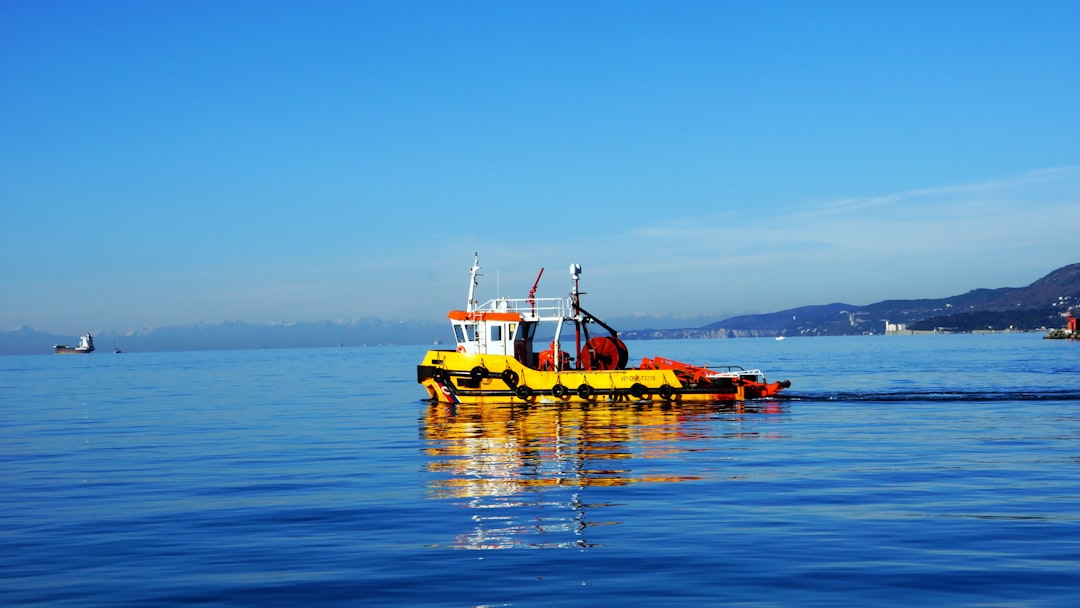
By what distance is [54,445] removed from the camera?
3453 cm

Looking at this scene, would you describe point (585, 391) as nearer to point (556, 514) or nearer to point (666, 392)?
point (666, 392)

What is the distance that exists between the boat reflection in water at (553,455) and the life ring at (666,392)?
1.51ft

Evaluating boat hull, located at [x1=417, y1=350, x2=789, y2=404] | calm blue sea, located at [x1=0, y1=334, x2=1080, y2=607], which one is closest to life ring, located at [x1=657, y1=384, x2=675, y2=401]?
boat hull, located at [x1=417, y1=350, x2=789, y2=404]

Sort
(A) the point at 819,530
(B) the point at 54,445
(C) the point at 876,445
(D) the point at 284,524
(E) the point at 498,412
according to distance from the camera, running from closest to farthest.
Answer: (A) the point at 819,530 < (D) the point at 284,524 < (C) the point at 876,445 < (B) the point at 54,445 < (E) the point at 498,412

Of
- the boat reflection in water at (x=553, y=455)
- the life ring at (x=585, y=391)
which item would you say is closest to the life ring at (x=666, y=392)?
the boat reflection in water at (x=553, y=455)

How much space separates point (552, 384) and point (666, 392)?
5238 millimetres

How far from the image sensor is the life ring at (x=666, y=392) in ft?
153

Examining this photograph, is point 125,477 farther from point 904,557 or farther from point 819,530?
point 904,557

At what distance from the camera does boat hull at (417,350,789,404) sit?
153 ft

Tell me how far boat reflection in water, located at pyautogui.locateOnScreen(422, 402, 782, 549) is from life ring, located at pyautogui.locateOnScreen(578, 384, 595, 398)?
51cm

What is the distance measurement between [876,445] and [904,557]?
15.7 metres

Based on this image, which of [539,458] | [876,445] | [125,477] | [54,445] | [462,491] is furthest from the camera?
[54,445]

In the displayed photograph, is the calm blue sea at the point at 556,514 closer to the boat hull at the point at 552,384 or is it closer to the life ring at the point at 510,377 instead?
the boat hull at the point at 552,384

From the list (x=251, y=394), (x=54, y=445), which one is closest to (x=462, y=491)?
(x=54, y=445)
